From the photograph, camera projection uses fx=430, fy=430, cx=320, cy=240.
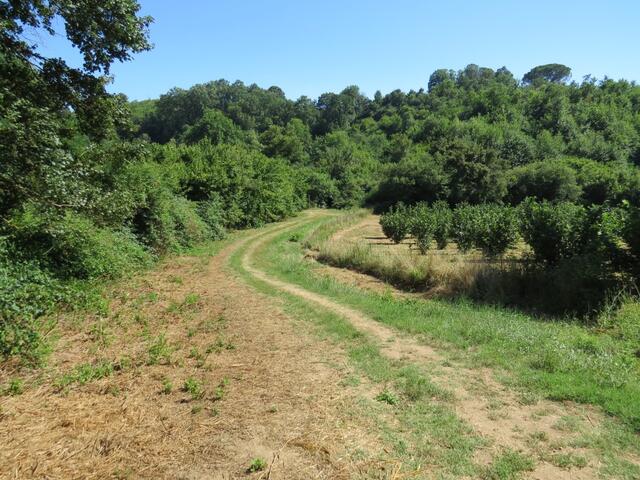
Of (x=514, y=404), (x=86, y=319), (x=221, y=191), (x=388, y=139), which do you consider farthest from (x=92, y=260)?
(x=388, y=139)

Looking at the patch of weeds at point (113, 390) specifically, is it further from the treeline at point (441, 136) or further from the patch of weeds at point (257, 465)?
the treeline at point (441, 136)

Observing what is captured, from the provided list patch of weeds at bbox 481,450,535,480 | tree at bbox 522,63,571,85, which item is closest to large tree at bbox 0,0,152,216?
patch of weeds at bbox 481,450,535,480

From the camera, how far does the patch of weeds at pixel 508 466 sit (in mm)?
4148

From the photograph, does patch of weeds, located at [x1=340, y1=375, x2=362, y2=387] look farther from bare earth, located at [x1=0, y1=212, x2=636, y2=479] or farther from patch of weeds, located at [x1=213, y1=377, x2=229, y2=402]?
patch of weeds, located at [x1=213, y1=377, x2=229, y2=402]

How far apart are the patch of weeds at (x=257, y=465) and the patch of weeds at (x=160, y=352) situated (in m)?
4.05

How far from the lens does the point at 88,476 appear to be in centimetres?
457

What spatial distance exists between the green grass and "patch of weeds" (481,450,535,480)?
5.25ft

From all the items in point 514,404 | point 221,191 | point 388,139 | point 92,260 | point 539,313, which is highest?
point 388,139

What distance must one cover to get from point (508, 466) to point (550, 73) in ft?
622

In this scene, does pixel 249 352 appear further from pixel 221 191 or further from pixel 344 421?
pixel 221 191

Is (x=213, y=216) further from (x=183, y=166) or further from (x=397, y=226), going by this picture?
(x=397, y=226)

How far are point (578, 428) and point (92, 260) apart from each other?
13937 millimetres

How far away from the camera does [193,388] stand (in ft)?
21.5

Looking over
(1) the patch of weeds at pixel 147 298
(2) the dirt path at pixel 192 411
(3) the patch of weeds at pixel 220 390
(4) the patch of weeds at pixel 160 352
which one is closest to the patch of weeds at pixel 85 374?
(2) the dirt path at pixel 192 411
